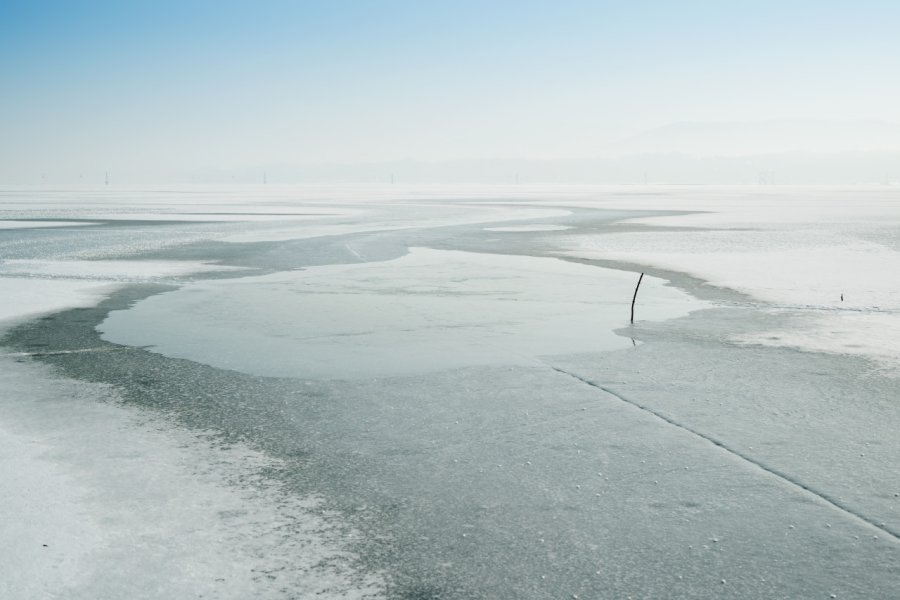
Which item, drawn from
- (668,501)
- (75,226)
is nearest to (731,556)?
(668,501)

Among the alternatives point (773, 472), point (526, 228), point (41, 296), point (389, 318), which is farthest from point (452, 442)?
point (526, 228)

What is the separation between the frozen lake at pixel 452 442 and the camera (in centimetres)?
413

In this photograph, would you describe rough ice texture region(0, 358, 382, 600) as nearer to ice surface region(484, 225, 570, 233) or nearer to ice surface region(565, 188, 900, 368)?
ice surface region(565, 188, 900, 368)

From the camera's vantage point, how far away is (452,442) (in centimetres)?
614

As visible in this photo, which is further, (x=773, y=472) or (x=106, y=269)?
(x=106, y=269)

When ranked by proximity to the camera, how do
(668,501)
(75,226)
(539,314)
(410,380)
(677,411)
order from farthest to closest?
1. (75,226)
2. (539,314)
3. (410,380)
4. (677,411)
5. (668,501)

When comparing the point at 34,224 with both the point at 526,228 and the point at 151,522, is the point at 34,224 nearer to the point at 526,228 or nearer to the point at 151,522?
the point at 526,228

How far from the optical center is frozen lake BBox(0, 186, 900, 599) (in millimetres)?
4133

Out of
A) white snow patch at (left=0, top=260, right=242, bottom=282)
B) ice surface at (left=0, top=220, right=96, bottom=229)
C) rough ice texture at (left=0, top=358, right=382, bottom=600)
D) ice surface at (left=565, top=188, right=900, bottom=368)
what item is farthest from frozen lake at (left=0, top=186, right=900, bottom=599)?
ice surface at (left=0, top=220, right=96, bottom=229)

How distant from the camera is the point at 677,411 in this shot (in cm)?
692

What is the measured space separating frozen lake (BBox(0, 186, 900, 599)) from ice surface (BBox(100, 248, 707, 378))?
0.07 metres

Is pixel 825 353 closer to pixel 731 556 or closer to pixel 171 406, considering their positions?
pixel 731 556

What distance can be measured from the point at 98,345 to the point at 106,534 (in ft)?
18.9

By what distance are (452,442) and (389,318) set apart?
561 cm
